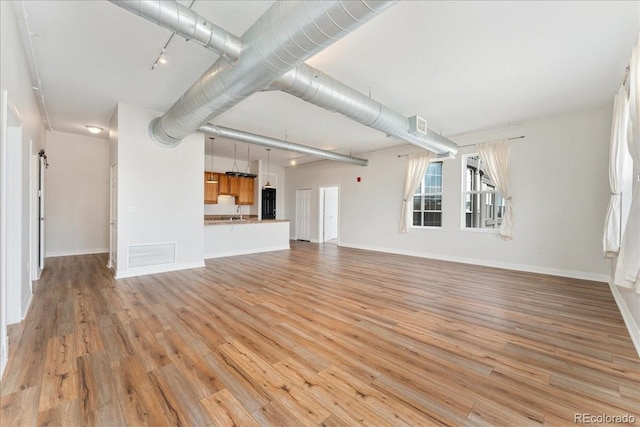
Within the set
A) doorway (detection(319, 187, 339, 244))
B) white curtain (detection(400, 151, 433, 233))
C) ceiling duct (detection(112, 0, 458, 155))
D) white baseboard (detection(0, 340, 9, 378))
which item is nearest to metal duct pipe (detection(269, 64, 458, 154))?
ceiling duct (detection(112, 0, 458, 155))

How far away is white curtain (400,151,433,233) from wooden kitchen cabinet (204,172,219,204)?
20.0ft

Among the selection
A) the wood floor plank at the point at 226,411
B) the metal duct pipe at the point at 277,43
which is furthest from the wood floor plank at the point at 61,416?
the metal duct pipe at the point at 277,43

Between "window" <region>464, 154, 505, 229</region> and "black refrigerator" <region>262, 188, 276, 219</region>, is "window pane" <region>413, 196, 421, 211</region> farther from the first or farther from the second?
"black refrigerator" <region>262, 188, 276, 219</region>

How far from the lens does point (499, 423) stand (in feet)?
4.88

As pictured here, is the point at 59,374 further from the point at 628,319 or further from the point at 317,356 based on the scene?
the point at 628,319

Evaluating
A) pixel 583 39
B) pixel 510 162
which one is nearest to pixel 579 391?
pixel 583 39

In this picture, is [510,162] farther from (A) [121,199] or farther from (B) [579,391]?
→ (A) [121,199]

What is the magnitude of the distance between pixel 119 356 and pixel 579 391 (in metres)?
3.39

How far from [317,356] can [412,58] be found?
3.31 meters

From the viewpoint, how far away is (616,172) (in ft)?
11.6

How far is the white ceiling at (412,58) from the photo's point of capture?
7.80 ft

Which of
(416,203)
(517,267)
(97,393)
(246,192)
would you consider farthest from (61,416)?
(246,192)

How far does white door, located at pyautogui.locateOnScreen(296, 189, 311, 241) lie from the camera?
1009cm

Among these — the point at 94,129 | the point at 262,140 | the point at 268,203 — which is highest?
the point at 94,129
